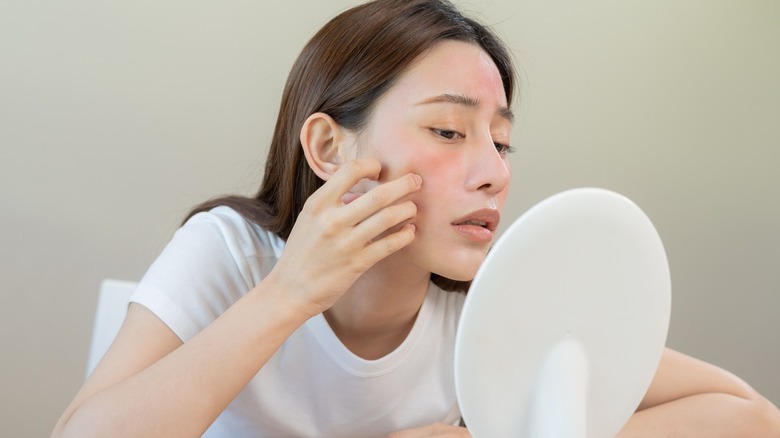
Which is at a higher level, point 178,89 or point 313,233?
point 178,89

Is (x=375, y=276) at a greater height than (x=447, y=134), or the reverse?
(x=447, y=134)

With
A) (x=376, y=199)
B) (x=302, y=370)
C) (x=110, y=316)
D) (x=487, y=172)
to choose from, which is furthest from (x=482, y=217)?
(x=110, y=316)

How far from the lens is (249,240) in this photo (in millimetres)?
1242

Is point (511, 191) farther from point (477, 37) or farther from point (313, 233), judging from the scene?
point (313, 233)

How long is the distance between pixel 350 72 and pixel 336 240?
12.6 inches

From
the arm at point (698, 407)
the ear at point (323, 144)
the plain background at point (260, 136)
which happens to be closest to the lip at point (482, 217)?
the ear at point (323, 144)

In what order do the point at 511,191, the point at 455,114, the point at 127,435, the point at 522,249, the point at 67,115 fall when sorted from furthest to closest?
the point at 511,191 < the point at 67,115 < the point at 455,114 < the point at 127,435 < the point at 522,249

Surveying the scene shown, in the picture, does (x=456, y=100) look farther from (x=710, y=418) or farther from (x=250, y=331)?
(x=710, y=418)

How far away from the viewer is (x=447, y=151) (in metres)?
1.04

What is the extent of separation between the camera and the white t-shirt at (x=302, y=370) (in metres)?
1.17

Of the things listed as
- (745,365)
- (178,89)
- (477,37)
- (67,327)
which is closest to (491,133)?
(477,37)

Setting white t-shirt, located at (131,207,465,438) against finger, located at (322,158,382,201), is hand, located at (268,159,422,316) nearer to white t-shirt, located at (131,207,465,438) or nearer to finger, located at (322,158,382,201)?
finger, located at (322,158,382,201)

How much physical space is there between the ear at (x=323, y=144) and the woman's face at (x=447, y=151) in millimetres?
47

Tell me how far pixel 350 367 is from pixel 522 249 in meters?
0.66
